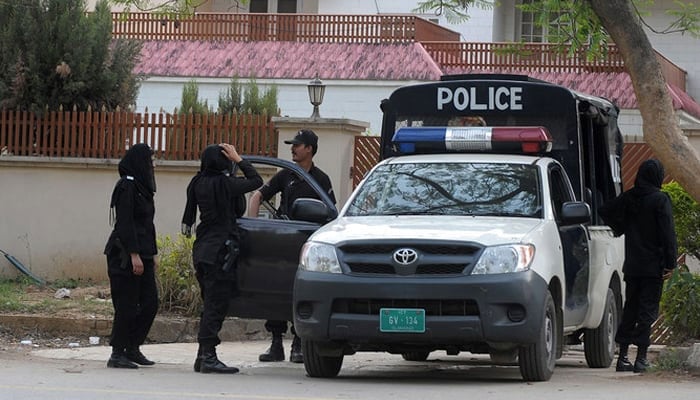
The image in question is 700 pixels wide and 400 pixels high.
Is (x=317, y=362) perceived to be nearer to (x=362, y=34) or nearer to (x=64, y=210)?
(x=64, y=210)

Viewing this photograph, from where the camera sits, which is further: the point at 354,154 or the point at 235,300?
the point at 354,154

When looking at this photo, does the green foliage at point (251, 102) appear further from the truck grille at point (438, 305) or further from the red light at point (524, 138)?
the truck grille at point (438, 305)

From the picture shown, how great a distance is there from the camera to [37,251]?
60.2ft

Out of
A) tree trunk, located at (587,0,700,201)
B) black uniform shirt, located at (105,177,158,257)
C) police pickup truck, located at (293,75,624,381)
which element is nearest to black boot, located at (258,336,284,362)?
police pickup truck, located at (293,75,624,381)

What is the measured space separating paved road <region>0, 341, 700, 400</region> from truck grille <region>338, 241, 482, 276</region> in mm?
864

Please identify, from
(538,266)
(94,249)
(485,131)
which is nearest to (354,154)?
(94,249)

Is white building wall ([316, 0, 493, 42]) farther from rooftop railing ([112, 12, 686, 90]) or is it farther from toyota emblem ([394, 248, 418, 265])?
toyota emblem ([394, 248, 418, 265])

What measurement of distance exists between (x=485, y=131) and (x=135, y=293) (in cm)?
335

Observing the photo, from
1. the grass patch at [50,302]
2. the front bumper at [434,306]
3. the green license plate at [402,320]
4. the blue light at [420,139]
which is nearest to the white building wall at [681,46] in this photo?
the grass patch at [50,302]

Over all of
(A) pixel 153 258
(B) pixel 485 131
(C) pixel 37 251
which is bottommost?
(C) pixel 37 251

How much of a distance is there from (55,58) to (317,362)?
399 inches

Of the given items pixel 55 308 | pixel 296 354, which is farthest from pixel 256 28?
pixel 296 354

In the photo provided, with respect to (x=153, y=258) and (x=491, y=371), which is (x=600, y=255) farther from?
(x=153, y=258)

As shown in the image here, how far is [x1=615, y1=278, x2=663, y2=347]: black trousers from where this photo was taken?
12.0m
